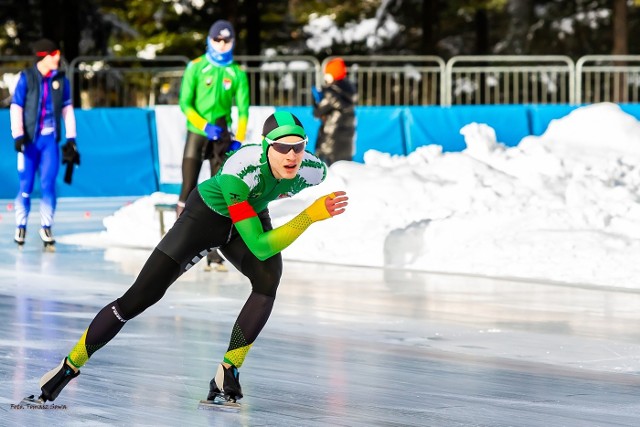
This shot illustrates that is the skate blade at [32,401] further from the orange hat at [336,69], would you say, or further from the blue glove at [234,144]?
the orange hat at [336,69]

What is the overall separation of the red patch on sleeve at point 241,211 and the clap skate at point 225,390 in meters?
0.77

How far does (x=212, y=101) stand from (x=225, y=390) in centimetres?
665

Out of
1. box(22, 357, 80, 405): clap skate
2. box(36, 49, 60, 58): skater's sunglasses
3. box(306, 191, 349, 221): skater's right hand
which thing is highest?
box(36, 49, 60, 58): skater's sunglasses

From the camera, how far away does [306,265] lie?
14.3 m

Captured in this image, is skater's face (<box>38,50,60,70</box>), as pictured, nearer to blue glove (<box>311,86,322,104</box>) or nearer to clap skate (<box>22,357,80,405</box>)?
blue glove (<box>311,86,322,104</box>)

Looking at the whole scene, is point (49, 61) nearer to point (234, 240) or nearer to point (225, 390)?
point (234, 240)

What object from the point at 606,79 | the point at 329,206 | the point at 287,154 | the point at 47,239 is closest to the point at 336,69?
the point at 47,239

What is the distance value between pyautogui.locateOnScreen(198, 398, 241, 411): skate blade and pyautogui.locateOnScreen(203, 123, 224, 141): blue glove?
21.0 ft

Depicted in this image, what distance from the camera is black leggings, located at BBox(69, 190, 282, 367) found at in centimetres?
729

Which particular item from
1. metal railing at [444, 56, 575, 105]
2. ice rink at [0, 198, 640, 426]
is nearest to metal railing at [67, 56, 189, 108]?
metal railing at [444, 56, 575, 105]

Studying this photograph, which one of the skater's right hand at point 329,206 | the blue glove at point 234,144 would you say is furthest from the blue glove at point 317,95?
the skater's right hand at point 329,206

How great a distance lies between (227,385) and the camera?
7.39m

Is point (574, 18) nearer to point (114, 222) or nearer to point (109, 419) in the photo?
point (114, 222)

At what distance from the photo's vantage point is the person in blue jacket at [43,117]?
48.9ft
